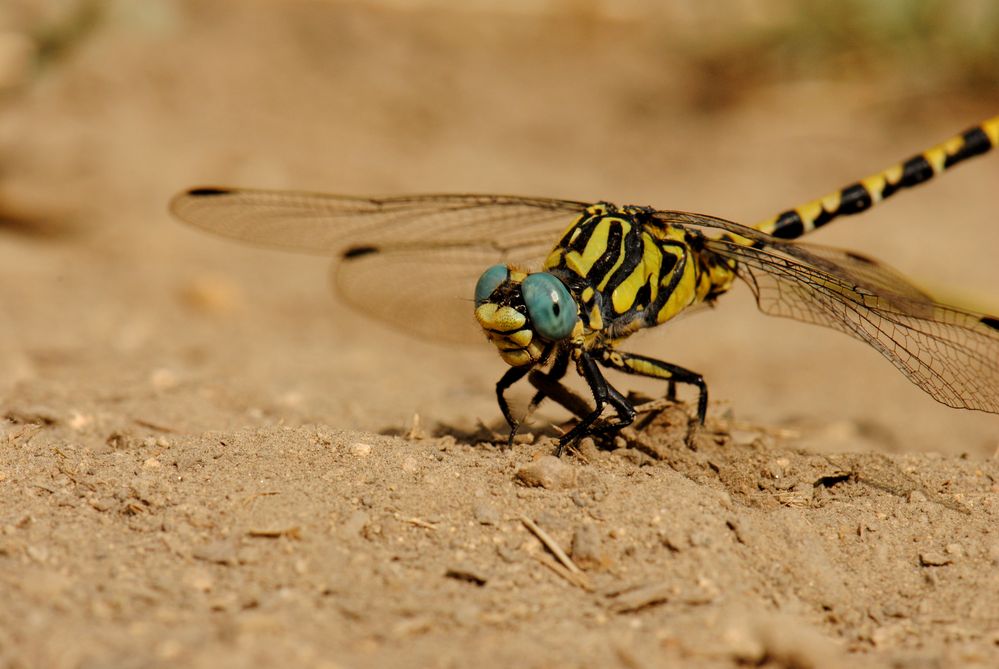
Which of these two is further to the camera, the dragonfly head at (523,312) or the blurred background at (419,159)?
the blurred background at (419,159)

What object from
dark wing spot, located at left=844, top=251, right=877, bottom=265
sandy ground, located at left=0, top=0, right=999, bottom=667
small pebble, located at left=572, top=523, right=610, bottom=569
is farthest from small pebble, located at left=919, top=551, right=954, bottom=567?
dark wing spot, located at left=844, top=251, right=877, bottom=265

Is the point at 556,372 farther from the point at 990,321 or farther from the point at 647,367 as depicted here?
the point at 990,321

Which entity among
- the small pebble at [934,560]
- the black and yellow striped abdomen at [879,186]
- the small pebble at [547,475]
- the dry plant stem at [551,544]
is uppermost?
the black and yellow striped abdomen at [879,186]

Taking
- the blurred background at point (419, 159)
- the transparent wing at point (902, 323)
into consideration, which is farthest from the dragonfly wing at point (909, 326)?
the blurred background at point (419, 159)

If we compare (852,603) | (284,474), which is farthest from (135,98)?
(852,603)

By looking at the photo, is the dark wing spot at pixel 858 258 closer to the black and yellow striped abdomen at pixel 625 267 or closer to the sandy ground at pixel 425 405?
the black and yellow striped abdomen at pixel 625 267

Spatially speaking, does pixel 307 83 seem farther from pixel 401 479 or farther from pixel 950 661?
pixel 950 661
